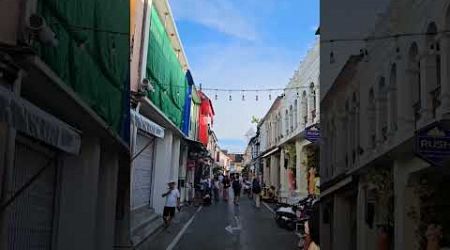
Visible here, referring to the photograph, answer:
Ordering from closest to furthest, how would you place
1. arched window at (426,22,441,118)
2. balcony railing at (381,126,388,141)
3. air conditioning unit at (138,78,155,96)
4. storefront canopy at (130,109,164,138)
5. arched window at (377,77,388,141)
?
arched window at (426,22,441,118) → balcony railing at (381,126,388,141) → arched window at (377,77,388,141) → storefront canopy at (130,109,164,138) → air conditioning unit at (138,78,155,96)

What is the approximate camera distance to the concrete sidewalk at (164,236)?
18.3 metres

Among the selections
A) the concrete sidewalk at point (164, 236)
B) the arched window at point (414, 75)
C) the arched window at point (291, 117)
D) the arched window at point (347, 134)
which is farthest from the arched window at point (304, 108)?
the arched window at point (414, 75)

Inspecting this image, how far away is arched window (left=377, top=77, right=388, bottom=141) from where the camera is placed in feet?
46.2

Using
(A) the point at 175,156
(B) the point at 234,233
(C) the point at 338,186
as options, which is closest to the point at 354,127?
(C) the point at 338,186

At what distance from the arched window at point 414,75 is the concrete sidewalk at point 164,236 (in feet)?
28.7

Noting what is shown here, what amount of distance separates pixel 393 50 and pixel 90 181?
6.51 meters

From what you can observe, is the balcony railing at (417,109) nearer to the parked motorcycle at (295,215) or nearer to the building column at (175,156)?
the parked motorcycle at (295,215)

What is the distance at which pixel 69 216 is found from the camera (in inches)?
460

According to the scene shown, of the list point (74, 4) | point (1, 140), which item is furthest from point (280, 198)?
point (1, 140)

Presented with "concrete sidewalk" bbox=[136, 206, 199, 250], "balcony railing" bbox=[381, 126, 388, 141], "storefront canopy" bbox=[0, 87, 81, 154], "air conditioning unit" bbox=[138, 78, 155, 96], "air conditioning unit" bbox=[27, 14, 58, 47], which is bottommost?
"concrete sidewalk" bbox=[136, 206, 199, 250]

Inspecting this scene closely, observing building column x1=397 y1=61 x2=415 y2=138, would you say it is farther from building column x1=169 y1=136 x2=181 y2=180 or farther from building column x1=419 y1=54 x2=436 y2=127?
building column x1=169 y1=136 x2=181 y2=180

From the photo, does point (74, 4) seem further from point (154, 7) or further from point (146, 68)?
point (154, 7)

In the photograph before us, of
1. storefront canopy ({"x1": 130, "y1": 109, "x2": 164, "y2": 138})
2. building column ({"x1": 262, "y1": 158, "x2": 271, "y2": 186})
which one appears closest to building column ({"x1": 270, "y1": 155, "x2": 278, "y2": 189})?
building column ({"x1": 262, "y1": 158, "x2": 271, "y2": 186})

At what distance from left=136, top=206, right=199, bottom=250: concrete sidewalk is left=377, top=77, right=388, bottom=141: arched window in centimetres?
711
